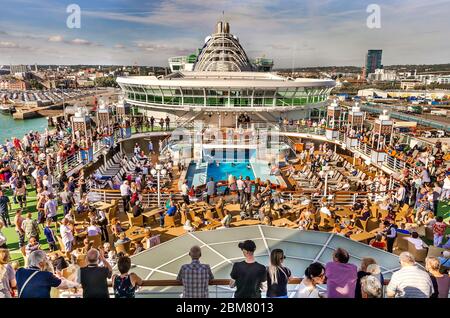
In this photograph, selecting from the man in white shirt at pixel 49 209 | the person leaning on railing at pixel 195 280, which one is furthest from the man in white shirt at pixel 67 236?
the person leaning on railing at pixel 195 280

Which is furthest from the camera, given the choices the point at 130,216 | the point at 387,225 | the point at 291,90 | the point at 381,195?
the point at 291,90

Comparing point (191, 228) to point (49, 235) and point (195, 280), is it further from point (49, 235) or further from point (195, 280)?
point (195, 280)

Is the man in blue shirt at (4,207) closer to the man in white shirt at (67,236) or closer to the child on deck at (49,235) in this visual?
the child on deck at (49,235)

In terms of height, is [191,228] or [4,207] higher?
[4,207]

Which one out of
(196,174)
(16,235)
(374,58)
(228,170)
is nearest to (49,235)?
(16,235)
